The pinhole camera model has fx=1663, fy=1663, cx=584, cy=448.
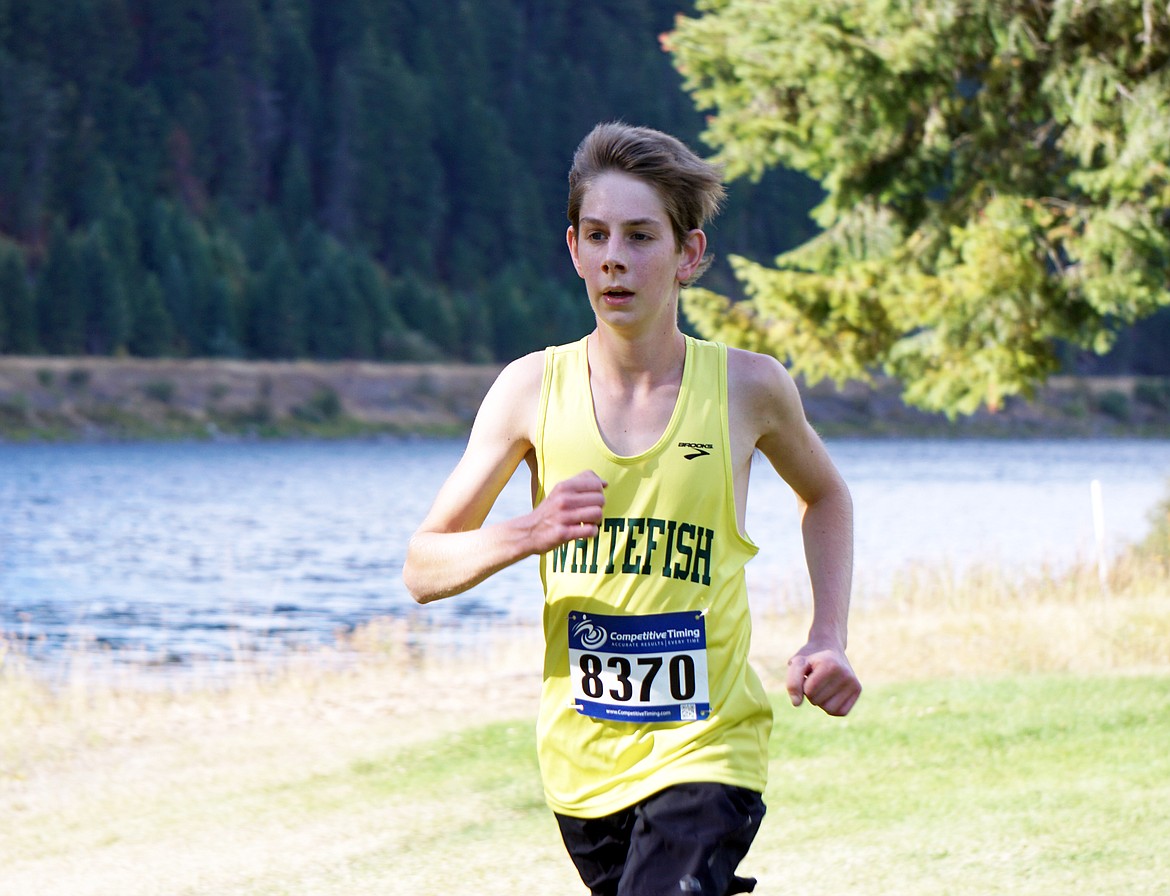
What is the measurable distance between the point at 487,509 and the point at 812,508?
28.9 inches

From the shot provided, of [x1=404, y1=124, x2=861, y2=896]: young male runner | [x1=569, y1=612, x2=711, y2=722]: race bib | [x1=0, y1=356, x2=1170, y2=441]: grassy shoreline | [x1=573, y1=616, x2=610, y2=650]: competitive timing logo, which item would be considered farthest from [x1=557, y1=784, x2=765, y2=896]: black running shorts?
[x1=0, y1=356, x2=1170, y2=441]: grassy shoreline

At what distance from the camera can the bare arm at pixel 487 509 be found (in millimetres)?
2936

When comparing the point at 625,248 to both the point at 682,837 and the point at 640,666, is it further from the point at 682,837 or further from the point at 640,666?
the point at 682,837

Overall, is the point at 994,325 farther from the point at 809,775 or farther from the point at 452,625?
the point at 452,625

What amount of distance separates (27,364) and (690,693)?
85.3 meters

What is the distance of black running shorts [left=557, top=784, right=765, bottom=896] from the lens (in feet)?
10.5

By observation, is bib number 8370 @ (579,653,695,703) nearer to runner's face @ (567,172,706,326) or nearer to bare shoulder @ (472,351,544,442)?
bare shoulder @ (472,351,544,442)

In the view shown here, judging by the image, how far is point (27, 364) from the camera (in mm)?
83688

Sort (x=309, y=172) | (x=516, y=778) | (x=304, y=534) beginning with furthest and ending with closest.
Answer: (x=309, y=172) → (x=304, y=534) → (x=516, y=778)

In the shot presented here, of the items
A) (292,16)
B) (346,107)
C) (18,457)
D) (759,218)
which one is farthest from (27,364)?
(759,218)

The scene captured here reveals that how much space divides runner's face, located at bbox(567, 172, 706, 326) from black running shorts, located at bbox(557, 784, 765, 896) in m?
0.96

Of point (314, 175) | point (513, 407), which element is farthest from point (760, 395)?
point (314, 175)

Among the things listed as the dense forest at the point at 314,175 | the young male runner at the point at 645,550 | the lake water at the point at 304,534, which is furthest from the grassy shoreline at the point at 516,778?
the dense forest at the point at 314,175

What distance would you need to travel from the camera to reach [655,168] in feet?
10.9
